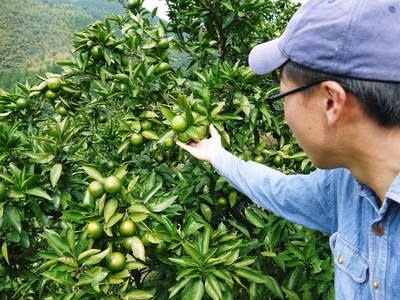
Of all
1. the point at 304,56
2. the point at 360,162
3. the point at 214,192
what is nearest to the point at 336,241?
the point at 360,162

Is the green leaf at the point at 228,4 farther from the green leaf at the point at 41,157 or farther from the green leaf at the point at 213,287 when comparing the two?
the green leaf at the point at 213,287

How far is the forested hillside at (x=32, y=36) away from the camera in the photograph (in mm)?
48219

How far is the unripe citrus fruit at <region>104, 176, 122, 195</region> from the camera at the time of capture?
1.43 metres

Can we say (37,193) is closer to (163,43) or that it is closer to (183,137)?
(183,137)

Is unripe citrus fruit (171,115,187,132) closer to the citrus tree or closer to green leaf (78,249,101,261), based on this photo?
the citrus tree

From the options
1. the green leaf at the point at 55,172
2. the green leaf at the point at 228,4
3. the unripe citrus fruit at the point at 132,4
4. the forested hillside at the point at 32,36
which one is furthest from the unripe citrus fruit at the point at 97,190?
the forested hillside at the point at 32,36

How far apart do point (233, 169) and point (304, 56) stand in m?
0.77

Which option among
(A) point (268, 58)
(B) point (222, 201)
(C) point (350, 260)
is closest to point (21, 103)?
(B) point (222, 201)

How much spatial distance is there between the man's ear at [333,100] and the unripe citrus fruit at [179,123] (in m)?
0.81

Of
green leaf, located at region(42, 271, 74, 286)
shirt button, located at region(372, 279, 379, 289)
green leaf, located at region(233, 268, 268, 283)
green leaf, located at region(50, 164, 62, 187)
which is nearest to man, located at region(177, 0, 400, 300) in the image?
shirt button, located at region(372, 279, 379, 289)

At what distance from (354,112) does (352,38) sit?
20 centimetres

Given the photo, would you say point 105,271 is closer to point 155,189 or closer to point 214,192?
point 155,189

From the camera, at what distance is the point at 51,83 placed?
2.16 metres

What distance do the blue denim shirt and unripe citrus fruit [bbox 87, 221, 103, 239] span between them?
0.63 metres
